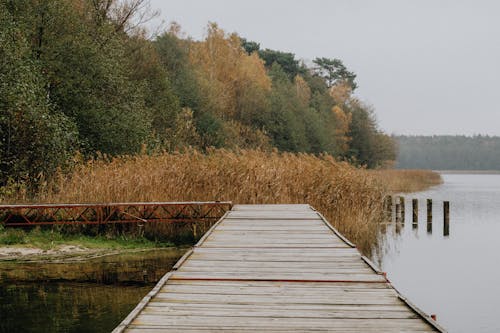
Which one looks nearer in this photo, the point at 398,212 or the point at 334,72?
the point at 398,212

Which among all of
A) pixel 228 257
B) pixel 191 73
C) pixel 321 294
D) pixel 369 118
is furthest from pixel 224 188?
pixel 369 118

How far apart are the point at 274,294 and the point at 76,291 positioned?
195 inches

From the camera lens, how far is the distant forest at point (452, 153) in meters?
137

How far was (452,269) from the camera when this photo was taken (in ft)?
42.7

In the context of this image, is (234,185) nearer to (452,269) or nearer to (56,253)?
(56,253)

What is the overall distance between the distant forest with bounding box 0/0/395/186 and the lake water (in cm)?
390

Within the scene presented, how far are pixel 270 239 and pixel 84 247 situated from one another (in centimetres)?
521

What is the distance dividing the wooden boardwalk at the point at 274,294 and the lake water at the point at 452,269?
2839mm

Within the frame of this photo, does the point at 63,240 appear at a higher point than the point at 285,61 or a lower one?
lower

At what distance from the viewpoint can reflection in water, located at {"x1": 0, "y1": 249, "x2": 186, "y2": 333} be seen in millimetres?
7273

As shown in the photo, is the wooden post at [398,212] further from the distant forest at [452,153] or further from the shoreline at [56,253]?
the distant forest at [452,153]

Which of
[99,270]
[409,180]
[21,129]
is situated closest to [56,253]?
[99,270]

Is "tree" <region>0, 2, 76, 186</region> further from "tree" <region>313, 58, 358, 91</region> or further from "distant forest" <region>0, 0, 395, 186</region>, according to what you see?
"tree" <region>313, 58, 358, 91</region>

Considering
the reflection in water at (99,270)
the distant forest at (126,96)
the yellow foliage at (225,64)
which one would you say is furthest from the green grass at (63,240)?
the yellow foliage at (225,64)
